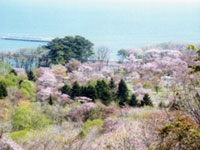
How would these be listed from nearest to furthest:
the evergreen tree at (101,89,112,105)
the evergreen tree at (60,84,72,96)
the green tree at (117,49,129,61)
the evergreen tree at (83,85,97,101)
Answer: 1. the evergreen tree at (101,89,112,105)
2. the evergreen tree at (83,85,97,101)
3. the evergreen tree at (60,84,72,96)
4. the green tree at (117,49,129,61)

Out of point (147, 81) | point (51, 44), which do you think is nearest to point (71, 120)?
point (147, 81)

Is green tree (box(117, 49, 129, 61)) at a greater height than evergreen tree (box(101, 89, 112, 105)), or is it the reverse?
green tree (box(117, 49, 129, 61))

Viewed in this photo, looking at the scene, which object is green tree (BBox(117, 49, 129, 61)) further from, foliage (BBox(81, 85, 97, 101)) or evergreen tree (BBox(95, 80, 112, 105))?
foliage (BBox(81, 85, 97, 101))

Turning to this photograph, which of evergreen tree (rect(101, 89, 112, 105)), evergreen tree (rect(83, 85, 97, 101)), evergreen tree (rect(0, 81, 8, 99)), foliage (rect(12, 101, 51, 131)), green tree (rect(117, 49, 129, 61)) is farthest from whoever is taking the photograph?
green tree (rect(117, 49, 129, 61))

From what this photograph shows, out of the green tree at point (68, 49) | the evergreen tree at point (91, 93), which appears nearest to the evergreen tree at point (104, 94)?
the evergreen tree at point (91, 93)

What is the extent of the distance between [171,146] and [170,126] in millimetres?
218

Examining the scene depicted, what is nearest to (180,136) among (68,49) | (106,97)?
(106,97)

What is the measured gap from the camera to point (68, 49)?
22906 mm

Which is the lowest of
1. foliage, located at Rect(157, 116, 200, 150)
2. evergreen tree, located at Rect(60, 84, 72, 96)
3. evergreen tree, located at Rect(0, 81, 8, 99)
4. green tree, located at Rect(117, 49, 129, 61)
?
evergreen tree, located at Rect(60, 84, 72, 96)

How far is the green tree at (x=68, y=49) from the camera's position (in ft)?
73.2

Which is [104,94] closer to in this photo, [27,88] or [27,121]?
[27,88]

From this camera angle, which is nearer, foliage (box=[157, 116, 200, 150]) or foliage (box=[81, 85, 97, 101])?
foliage (box=[157, 116, 200, 150])

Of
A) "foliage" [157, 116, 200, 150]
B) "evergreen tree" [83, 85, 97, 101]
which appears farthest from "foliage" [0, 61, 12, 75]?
"foliage" [157, 116, 200, 150]

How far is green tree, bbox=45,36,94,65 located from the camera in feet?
73.2
